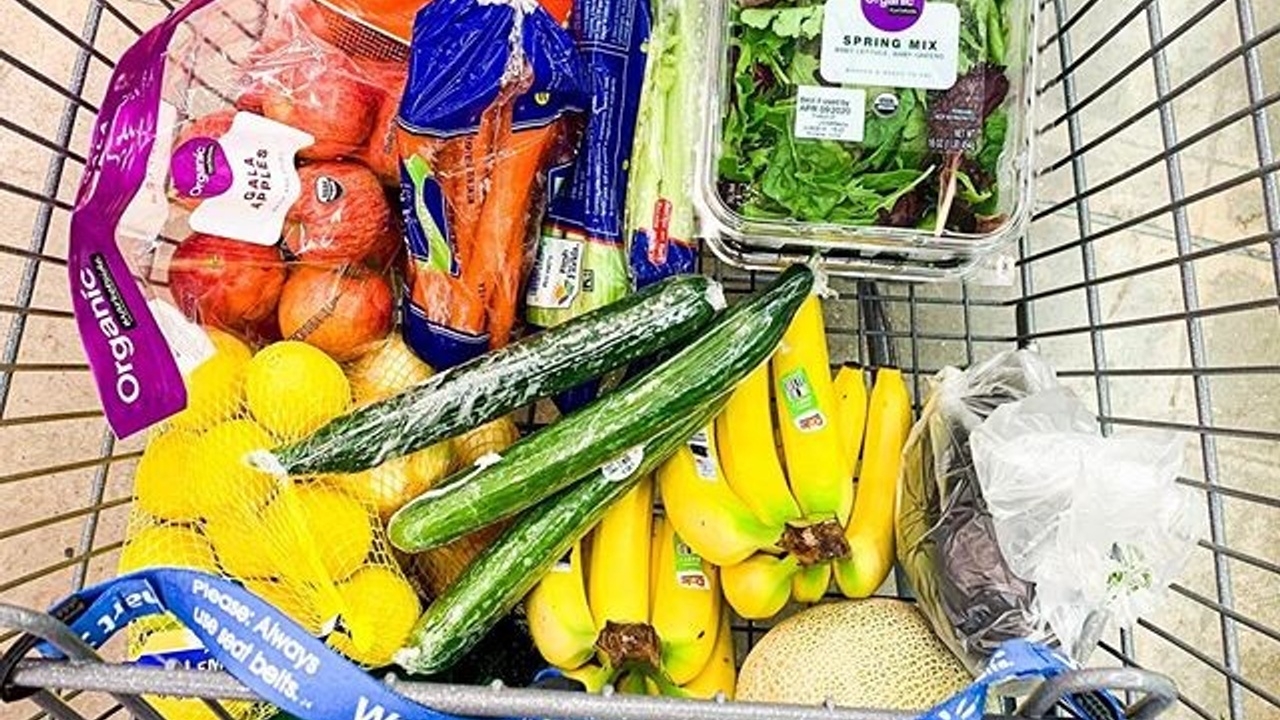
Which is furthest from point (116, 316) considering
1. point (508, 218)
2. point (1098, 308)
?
point (1098, 308)

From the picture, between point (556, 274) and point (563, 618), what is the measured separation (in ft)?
0.80

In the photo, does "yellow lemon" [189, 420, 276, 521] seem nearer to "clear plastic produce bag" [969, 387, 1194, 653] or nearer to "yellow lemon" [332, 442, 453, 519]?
"yellow lemon" [332, 442, 453, 519]

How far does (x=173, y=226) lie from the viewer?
0.88 metres

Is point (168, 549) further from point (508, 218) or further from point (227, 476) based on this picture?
point (508, 218)

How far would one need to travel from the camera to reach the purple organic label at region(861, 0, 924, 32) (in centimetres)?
87

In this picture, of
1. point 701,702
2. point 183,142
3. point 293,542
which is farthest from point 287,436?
point 701,702

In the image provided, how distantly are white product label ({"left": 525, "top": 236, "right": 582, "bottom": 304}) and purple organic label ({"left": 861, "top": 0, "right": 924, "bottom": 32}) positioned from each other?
26 cm

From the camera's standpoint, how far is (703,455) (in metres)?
0.90

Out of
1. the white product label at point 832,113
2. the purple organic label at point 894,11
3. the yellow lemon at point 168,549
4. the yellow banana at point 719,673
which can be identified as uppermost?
the purple organic label at point 894,11

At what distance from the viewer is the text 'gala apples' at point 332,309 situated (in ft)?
2.93

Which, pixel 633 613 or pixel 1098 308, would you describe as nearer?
pixel 633 613

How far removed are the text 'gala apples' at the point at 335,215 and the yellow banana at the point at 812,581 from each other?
38 cm

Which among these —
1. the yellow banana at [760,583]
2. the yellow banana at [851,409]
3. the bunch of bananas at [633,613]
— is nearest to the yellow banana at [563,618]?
the bunch of bananas at [633,613]

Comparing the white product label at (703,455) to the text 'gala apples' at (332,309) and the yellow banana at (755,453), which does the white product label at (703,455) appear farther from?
the text 'gala apples' at (332,309)
